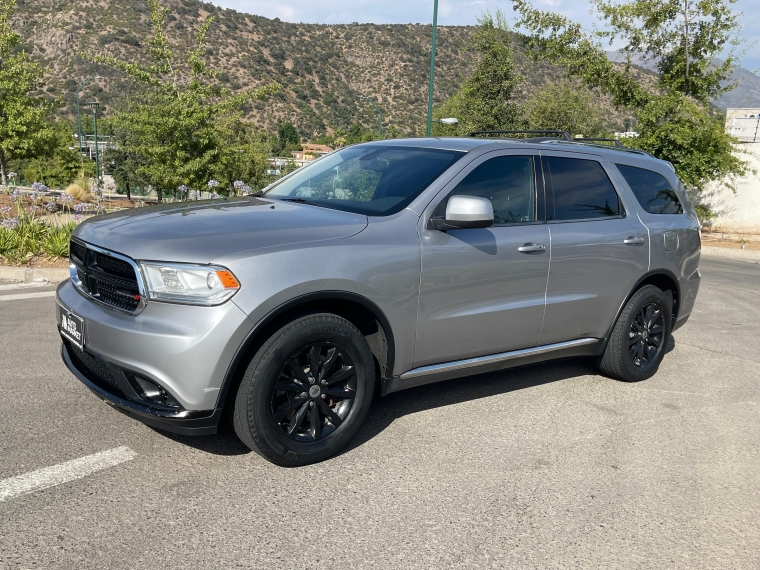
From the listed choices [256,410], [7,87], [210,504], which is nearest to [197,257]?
[256,410]

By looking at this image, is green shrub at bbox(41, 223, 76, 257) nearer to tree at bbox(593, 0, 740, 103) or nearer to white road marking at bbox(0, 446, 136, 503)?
white road marking at bbox(0, 446, 136, 503)

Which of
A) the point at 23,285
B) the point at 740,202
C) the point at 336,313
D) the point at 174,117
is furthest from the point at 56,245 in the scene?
the point at 740,202

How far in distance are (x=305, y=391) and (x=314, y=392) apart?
0.06m

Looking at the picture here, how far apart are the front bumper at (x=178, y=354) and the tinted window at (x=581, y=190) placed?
2.55m

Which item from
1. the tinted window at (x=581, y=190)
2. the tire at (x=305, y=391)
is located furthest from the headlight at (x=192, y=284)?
the tinted window at (x=581, y=190)

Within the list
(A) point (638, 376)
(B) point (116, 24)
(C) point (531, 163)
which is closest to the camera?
(C) point (531, 163)

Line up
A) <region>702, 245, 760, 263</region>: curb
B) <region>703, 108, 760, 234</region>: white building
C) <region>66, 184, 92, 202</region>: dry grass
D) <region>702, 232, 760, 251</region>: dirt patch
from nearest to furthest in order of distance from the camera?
<region>702, 245, 760, 263</region>: curb → <region>702, 232, 760, 251</region>: dirt patch → <region>703, 108, 760, 234</region>: white building → <region>66, 184, 92, 202</region>: dry grass

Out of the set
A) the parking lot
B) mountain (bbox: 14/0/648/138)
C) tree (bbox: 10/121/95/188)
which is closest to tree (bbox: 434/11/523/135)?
tree (bbox: 10/121/95/188)

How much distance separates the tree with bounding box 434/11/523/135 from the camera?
31203 millimetres

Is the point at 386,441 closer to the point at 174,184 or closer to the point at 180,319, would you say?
the point at 180,319

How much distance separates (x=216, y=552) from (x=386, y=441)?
4.79ft

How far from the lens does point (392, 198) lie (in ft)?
13.9

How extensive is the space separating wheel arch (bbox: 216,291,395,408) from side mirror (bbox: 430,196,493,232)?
67 centimetres

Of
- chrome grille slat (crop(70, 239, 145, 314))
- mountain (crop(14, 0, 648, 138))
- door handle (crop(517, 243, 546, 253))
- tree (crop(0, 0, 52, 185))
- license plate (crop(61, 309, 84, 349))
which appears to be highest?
mountain (crop(14, 0, 648, 138))
